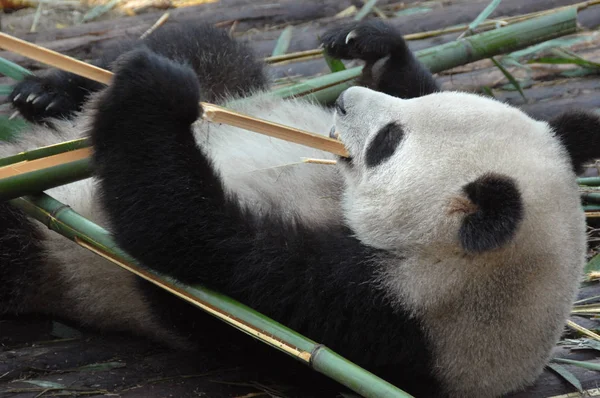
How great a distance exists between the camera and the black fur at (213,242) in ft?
9.55

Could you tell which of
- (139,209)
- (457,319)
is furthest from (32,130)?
(457,319)

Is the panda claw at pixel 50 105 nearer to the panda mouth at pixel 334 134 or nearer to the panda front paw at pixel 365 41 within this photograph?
the panda front paw at pixel 365 41

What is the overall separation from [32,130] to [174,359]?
1280mm

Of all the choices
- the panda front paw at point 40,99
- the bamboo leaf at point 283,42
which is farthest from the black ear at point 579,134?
the bamboo leaf at point 283,42

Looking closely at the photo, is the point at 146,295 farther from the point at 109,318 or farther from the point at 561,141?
the point at 561,141

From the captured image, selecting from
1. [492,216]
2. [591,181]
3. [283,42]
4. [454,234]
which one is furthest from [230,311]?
[283,42]

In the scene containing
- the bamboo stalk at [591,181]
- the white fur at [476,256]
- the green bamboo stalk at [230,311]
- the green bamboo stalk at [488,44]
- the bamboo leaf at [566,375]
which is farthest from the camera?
the bamboo stalk at [591,181]

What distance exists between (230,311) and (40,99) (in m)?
1.71

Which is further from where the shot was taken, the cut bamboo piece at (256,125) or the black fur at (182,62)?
the black fur at (182,62)

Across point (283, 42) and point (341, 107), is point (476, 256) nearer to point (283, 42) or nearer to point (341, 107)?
point (341, 107)

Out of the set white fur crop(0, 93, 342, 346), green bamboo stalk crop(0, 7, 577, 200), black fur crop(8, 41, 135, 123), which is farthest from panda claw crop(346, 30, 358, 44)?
black fur crop(8, 41, 135, 123)

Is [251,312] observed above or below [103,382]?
above

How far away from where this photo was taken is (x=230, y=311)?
2826 mm

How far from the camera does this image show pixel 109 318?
3.47 meters
